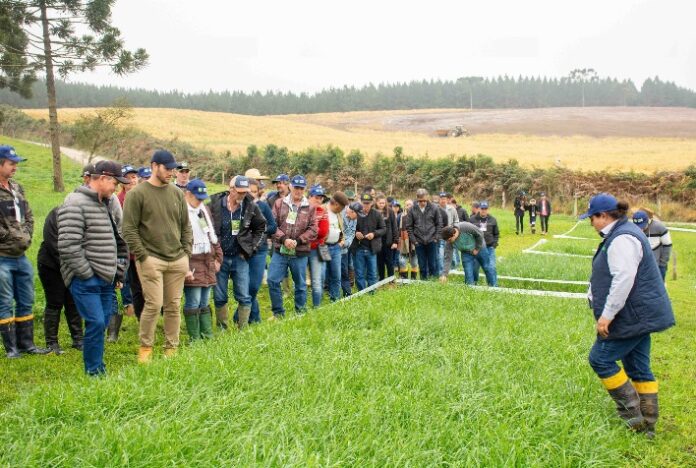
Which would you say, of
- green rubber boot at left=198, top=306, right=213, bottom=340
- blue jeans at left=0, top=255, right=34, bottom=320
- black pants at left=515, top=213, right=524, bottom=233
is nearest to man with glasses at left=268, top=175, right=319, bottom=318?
green rubber boot at left=198, top=306, right=213, bottom=340

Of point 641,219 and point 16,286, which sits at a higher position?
point 641,219

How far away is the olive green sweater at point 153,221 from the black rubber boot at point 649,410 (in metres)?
4.38

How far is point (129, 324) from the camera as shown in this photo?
25.2 feet

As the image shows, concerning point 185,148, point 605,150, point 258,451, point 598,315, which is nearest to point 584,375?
point 598,315

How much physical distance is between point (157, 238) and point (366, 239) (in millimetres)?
5155

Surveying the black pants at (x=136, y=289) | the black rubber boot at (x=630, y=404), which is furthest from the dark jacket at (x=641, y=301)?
the black pants at (x=136, y=289)

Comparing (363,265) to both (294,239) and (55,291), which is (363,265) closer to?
(294,239)

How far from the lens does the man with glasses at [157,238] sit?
221 inches

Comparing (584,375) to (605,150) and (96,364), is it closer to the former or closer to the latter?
(96,364)

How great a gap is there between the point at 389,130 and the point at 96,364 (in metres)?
78.3

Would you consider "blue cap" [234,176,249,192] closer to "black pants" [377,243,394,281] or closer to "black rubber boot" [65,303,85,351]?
"black rubber boot" [65,303,85,351]

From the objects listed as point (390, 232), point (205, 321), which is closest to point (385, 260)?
point (390, 232)

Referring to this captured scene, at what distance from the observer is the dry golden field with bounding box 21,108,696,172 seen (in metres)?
46.8

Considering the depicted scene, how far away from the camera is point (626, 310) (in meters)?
4.53
